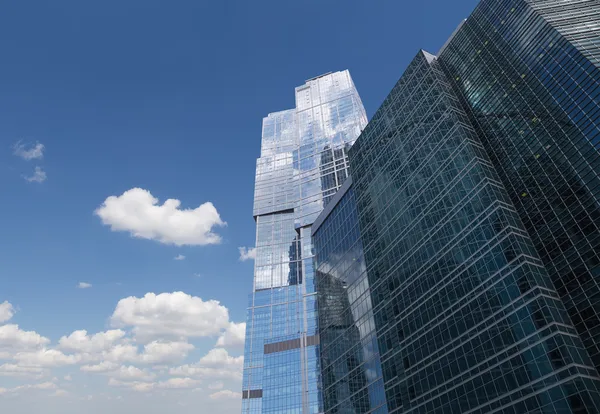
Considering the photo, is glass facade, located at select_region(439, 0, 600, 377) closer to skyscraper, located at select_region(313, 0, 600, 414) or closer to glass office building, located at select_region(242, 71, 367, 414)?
skyscraper, located at select_region(313, 0, 600, 414)

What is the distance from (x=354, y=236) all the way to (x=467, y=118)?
34.6 meters

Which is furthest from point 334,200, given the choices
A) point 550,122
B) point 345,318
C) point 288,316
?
point 288,316

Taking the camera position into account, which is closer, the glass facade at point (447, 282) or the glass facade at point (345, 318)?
the glass facade at point (447, 282)

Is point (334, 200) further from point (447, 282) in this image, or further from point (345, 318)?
point (447, 282)

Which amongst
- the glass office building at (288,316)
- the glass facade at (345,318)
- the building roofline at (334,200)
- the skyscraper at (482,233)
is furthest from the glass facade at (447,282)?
the glass office building at (288,316)

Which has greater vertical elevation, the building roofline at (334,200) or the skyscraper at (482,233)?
the building roofline at (334,200)

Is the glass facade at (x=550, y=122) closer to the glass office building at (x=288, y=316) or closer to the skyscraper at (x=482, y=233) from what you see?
the skyscraper at (x=482, y=233)

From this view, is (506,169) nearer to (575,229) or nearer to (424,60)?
(575,229)

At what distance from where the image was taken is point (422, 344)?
64438 millimetres

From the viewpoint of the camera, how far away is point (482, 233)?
59.4 meters

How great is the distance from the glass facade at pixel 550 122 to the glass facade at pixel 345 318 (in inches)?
1358

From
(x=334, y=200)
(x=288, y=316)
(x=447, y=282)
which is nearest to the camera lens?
(x=447, y=282)

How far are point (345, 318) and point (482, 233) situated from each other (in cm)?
4183

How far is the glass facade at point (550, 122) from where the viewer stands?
174ft
